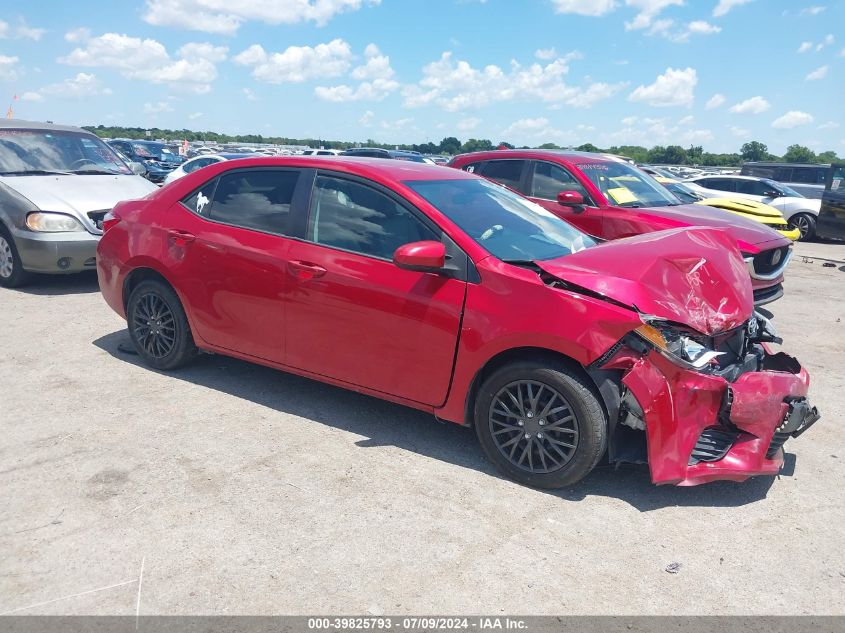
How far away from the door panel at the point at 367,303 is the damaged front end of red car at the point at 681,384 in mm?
734

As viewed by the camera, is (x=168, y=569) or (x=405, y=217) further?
(x=405, y=217)

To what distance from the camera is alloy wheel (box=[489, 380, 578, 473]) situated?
366cm

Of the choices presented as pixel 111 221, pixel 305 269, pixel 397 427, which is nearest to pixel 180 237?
pixel 111 221

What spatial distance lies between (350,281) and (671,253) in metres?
1.90

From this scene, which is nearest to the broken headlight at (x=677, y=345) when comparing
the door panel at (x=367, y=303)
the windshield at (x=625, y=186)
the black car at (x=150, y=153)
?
the door panel at (x=367, y=303)

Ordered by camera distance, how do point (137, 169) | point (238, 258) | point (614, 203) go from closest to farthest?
point (238, 258) → point (614, 203) → point (137, 169)

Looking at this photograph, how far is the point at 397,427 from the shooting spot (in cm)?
460

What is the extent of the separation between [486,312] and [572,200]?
13.7 feet

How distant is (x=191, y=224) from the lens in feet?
16.4

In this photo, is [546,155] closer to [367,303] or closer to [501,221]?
[501,221]

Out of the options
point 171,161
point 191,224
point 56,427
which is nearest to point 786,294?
point 191,224

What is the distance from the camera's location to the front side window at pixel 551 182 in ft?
26.2

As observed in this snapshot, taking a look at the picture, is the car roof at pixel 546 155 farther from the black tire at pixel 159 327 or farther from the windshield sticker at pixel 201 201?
the black tire at pixel 159 327

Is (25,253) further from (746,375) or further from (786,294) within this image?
(786,294)
